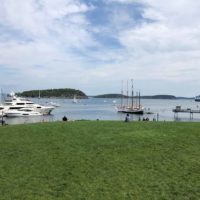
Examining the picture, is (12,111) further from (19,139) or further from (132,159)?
(132,159)

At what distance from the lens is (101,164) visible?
16969 mm

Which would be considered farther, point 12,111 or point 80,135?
point 12,111

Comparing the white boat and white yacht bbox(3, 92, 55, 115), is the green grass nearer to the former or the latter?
the white boat

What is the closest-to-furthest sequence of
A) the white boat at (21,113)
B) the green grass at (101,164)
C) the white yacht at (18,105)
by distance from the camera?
the green grass at (101,164)
the white boat at (21,113)
the white yacht at (18,105)

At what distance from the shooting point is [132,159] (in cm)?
1784

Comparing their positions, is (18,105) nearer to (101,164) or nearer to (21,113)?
(21,113)

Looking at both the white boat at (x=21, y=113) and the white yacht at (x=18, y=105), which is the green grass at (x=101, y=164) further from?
the white yacht at (x=18, y=105)

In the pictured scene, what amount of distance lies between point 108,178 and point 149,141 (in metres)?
7.12

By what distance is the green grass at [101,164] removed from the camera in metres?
13.5

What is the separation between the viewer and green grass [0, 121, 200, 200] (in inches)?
530

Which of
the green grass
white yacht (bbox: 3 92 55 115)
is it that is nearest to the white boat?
white yacht (bbox: 3 92 55 115)

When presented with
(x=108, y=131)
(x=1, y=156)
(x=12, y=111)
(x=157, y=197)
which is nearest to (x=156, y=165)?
(x=157, y=197)

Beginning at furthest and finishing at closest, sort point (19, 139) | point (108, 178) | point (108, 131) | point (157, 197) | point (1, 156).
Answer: point (108, 131) → point (19, 139) → point (1, 156) → point (108, 178) → point (157, 197)

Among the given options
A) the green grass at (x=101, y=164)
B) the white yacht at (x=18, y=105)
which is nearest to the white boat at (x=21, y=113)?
the white yacht at (x=18, y=105)
